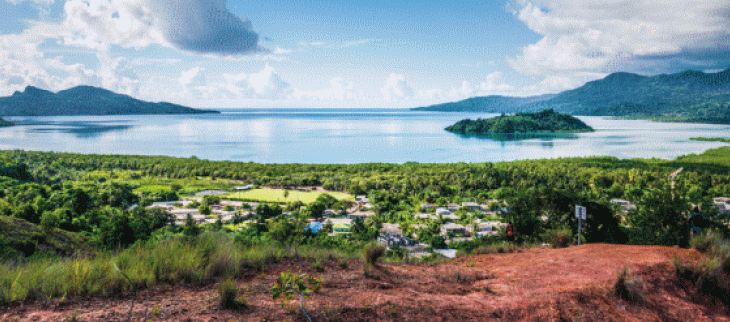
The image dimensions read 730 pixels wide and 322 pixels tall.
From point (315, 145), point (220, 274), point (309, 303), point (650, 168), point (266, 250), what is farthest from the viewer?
point (315, 145)

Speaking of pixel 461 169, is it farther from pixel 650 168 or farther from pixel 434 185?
pixel 650 168

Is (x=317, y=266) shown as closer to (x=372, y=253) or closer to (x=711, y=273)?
(x=372, y=253)

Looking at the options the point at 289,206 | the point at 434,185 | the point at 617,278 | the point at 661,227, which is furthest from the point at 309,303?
the point at 434,185

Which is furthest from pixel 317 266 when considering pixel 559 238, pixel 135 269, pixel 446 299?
pixel 559 238

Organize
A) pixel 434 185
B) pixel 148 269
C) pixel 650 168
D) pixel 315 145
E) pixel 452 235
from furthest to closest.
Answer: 1. pixel 315 145
2. pixel 650 168
3. pixel 434 185
4. pixel 452 235
5. pixel 148 269

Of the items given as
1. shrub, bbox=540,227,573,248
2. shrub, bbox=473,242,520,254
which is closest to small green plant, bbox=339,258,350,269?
shrub, bbox=473,242,520,254

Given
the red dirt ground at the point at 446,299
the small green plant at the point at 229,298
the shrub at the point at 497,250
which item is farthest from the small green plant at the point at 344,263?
the shrub at the point at 497,250

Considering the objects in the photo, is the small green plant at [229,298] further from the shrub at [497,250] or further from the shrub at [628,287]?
the shrub at [497,250]
